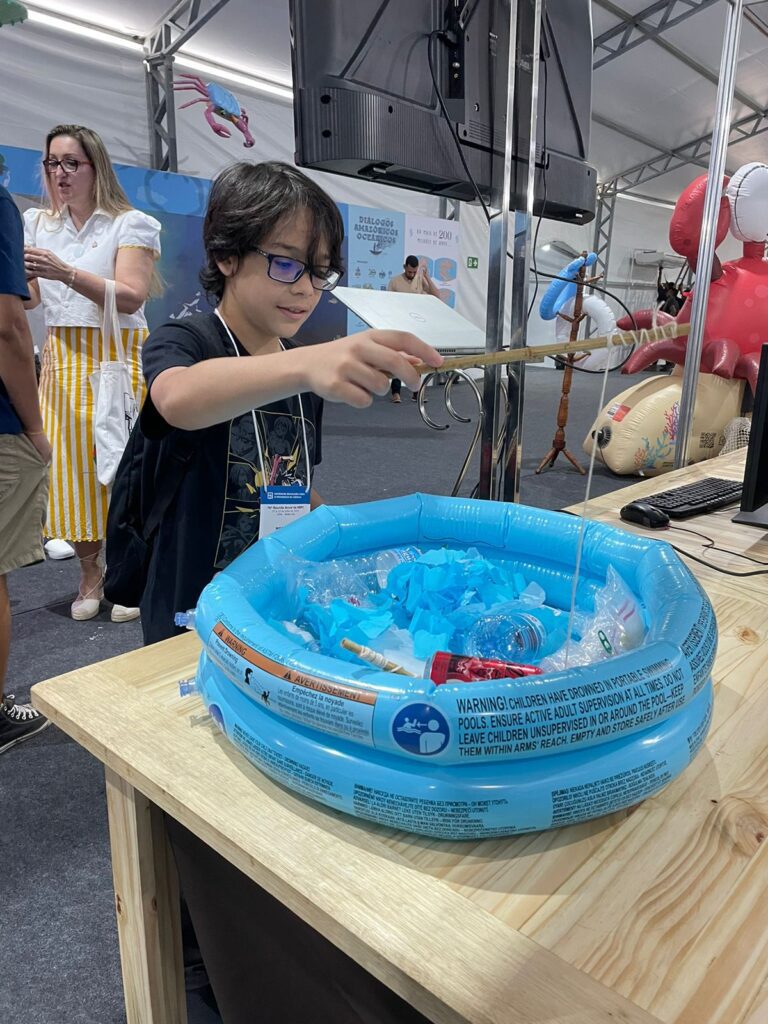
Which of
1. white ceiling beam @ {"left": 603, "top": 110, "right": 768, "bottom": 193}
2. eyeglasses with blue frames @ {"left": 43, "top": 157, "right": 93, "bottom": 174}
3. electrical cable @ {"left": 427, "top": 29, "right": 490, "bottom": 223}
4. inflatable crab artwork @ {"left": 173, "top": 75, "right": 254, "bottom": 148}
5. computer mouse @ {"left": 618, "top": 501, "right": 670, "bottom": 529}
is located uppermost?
white ceiling beam @ {"left": 603, "top": 110, "right": 768, "bottom": 193}

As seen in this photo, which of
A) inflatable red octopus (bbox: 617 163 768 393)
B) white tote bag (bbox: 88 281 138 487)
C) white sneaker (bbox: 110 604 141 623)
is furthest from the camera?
inflatable red octopus (bbox: 617 163 768 393)

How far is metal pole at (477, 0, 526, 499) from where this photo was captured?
1241mm

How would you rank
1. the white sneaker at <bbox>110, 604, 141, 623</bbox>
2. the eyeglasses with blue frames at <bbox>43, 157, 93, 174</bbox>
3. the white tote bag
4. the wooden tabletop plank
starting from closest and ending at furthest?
the wooden tabletop plank → the eyeglasses with blue frames at <bbox>43, 157, 93, 174</bbox> → the white tote bag → the white sneaker at <bbox>110, 604, 141, 623</bbox>

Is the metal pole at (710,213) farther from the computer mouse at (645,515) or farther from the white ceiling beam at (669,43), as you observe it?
the white ceiling beam at (669,43)

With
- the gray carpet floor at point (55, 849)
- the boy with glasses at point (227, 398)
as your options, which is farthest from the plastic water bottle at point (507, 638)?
the gray carpet floor at point (55, 849)

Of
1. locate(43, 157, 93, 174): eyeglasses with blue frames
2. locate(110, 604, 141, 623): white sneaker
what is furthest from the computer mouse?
locate(43, 157, 93, 174): eyeglasses with blue frames

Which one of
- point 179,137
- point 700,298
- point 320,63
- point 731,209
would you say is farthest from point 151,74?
point 320,63

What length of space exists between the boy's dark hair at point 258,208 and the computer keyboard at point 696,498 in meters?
0.91

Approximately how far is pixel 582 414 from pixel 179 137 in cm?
441

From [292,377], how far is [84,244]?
1.58 metres

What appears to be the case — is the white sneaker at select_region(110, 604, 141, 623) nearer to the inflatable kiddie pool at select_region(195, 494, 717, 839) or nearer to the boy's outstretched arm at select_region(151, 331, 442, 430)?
the boy's outstretched arm at select_region(151, 331, 442, 430)

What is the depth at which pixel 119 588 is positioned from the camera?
1.09 meters

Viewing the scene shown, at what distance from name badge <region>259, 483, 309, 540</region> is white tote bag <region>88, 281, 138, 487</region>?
114 cm

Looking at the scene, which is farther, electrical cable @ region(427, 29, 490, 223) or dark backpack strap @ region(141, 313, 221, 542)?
electrical cable @ region(427, 29, 490, 223)
